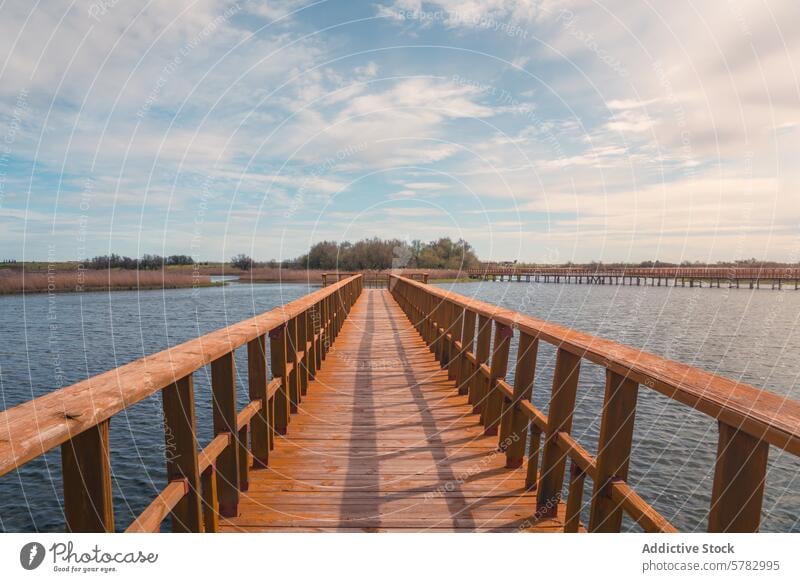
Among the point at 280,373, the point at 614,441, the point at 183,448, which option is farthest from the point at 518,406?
the point at 183,448

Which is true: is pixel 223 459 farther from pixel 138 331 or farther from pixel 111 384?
pixel 138 331

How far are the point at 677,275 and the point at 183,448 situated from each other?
9833 centimetres

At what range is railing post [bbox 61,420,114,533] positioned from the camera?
1439 millimetres

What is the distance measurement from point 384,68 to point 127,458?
374 inches

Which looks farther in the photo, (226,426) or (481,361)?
(481,361)

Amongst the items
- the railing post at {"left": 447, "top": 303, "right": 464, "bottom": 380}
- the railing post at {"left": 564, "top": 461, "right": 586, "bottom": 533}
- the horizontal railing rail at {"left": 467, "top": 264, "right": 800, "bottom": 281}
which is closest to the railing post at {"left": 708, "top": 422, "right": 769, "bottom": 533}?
the railing post at {"left": 564, "top": 461, "right": 586, "bottom": 533}

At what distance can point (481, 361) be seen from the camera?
5172 mm

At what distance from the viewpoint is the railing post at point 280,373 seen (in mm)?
4281

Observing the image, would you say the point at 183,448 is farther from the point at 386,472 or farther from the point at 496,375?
the point at 496,375

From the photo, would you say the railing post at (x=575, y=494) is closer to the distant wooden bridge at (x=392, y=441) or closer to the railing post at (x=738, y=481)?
the distant wooden bridge at (x=392, y=441)

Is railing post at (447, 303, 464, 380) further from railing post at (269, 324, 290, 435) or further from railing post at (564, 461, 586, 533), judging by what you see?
railing post at (564, 461, 586, 533)

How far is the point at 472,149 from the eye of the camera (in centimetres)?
1133

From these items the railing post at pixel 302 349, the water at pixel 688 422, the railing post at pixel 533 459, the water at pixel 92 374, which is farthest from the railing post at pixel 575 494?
the water at pixel 92 374

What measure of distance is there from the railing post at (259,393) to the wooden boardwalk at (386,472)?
162 mm
